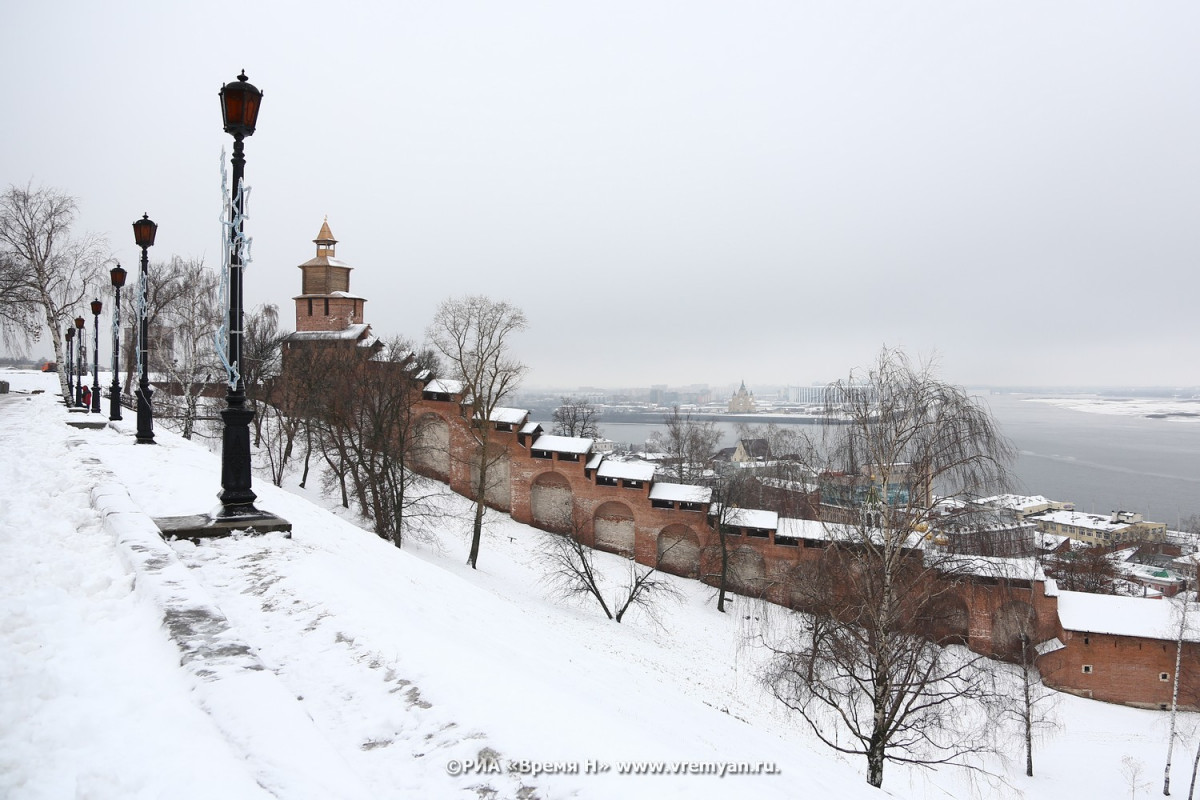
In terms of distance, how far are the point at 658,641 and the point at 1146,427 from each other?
19783cm

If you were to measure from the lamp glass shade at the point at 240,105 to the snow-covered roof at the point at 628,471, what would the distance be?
20669 millimetres

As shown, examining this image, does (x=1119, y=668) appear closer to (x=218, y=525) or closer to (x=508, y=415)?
(x=508, y=415)

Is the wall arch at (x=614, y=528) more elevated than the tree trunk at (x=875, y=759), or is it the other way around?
the tree trunk at (x=875, y=759)

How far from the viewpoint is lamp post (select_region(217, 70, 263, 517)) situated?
5.54 metres

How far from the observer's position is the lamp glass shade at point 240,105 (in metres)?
5.54

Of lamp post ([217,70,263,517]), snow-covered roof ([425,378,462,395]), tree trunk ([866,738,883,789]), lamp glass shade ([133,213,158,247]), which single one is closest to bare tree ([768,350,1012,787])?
tree trunk ([866,738,883,789])

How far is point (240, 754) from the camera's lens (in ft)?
6.86

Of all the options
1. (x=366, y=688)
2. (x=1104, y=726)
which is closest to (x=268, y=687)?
(x=366, y=688)

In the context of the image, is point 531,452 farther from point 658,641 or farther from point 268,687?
point 268,687

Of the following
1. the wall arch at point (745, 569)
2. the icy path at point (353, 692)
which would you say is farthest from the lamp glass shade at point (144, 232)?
the wall arch at point (745, 569)

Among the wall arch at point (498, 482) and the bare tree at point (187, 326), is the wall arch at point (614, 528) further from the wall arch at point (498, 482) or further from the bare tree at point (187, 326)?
the bare tree at point (187, 326)

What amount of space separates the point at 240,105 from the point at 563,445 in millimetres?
20799

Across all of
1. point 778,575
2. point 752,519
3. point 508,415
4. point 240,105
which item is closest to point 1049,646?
point 778,575

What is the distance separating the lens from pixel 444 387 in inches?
1066
